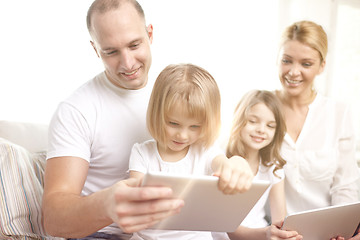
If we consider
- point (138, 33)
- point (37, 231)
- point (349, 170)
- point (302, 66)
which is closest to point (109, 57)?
point (138, 33)

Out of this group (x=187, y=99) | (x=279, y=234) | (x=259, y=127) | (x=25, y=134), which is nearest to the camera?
(x=187, y=99)

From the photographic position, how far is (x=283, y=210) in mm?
1954

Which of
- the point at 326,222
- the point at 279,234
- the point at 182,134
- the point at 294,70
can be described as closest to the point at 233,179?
the point at 182,134

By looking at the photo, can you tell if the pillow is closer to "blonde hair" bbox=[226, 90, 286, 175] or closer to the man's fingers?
the man's fingers

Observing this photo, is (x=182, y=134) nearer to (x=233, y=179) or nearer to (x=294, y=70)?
(x=233, y=179)

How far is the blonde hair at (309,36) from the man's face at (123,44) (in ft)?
2.82

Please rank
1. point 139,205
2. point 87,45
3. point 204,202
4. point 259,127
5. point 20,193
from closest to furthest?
point 139,205 < point 204,202 < point 20,193 < point 259,127 < point 87,45

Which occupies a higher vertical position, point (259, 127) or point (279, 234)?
point (259, 127)

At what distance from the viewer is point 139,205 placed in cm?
99

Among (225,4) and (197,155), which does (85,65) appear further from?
(197,155)

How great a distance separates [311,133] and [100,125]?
3.77 feet

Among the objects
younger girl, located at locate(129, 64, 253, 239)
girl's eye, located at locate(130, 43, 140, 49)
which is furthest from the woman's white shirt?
girl's eye, located at locate(130, 43, 140, 49)

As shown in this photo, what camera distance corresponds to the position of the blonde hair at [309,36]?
2.07 meters

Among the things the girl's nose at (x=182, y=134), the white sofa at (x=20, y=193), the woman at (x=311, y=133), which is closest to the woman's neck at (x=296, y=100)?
the woman at (x=311, y=133)
